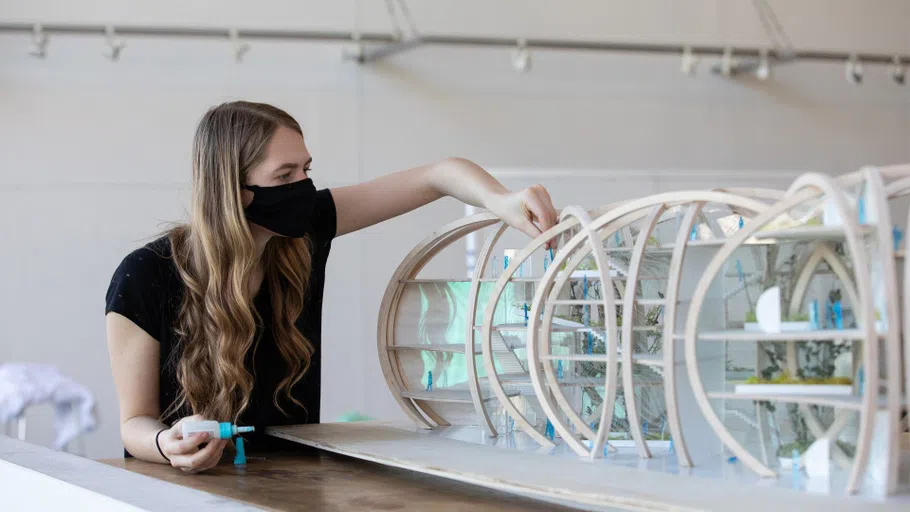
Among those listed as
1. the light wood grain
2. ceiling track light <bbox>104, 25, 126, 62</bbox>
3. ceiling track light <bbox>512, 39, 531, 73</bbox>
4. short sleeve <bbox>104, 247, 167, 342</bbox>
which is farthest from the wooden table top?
ceiling track light <bbox>512, 39, 531, 73</bbox>

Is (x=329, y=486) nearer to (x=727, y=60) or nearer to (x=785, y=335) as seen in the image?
(x=785, y=335)

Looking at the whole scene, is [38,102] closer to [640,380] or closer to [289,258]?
[289,258]

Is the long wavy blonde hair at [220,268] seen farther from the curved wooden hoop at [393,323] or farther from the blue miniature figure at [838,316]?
the blue miniature figure at [838,316]

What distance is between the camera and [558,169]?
496cm

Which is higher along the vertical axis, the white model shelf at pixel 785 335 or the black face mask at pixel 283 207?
the black face mask at pixel 283 207

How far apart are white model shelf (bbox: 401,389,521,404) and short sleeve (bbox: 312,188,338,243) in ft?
1.02

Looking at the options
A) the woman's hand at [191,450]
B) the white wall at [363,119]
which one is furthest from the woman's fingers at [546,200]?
the white wall at [363,119]

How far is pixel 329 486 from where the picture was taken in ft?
4.08

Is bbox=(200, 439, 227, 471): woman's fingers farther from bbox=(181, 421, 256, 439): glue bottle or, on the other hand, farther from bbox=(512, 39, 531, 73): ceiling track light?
bbox=(512, 39, 531, 73): ceiling track light

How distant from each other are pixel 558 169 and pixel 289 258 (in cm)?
346

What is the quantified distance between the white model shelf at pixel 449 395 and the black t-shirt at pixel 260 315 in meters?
0.18

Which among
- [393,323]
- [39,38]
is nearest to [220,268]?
[393,323]

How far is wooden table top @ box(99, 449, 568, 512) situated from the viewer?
1.11m

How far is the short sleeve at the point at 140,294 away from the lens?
1477mm
